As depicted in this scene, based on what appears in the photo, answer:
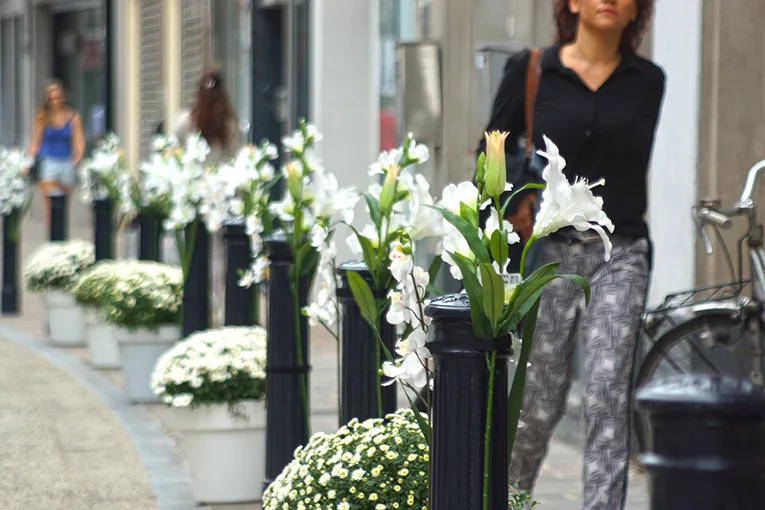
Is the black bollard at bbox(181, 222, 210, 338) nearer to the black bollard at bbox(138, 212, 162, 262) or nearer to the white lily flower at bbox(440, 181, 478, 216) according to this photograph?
the black bollard at bbox(138, 212, 162, 262)

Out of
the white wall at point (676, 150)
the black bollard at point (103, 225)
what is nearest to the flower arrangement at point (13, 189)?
the black bollard at point (103, 225)

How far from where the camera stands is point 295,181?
5297mm

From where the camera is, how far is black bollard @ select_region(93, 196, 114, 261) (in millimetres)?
10570

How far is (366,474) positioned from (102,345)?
5821mm

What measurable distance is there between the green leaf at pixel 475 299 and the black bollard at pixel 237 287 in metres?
3.70

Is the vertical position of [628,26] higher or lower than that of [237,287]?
higher

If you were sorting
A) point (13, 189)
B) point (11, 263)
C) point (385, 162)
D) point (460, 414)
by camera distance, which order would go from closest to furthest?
1. point (460, 414)
2. point (385, 162)
3. point (13, 189)
4. point (11, 263)

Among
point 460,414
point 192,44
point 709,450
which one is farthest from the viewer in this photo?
point 192,44

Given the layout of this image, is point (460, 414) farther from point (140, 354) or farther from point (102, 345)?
point (102, 345)

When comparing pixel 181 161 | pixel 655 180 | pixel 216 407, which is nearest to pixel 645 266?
pixel 216 407

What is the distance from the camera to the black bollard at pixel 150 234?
384 inches

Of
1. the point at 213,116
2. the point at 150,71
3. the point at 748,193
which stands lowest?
the point at 748,193

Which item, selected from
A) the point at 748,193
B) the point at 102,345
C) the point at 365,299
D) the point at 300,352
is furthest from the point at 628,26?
the point at 102,345

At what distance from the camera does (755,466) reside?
75.4 inches
